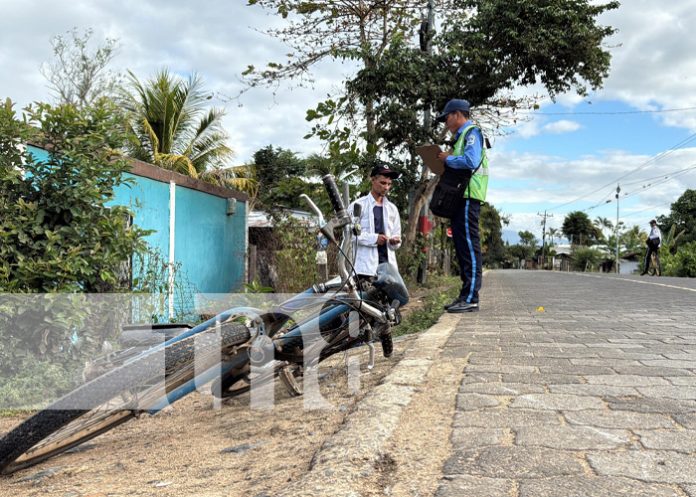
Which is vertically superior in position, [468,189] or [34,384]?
[468,189]

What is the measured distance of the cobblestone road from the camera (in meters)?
1.95

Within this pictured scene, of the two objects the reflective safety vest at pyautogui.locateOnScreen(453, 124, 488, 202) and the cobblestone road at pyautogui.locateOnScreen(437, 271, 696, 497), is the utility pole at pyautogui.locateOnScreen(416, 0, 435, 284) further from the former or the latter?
the cobblestone road at pyautogui.locateOnScreen(437, 271, 696, 497)

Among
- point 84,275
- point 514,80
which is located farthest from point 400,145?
point 84,275

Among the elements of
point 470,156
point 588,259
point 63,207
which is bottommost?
point 588,259

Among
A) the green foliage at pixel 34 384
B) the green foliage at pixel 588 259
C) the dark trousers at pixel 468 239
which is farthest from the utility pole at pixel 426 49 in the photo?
the green foliage at pixel 588 259

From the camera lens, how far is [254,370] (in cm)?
329

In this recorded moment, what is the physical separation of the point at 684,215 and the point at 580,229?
4440 centimetres

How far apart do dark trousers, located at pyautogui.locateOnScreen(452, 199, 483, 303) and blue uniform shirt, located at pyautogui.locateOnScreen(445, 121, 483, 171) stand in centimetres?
41

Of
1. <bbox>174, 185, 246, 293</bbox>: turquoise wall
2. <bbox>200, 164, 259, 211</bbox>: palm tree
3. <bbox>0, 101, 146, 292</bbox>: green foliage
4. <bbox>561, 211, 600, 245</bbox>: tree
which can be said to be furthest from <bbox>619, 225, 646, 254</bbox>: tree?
<bbox>0, 101, 146, 292</bbox>: green foliage

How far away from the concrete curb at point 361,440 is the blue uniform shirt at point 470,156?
243 centimetres

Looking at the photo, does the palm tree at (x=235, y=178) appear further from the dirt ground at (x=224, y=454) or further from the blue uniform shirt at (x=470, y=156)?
the dirt ground at (x=224, y=454)

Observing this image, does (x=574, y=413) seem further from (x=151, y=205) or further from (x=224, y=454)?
(x=151, y=205)

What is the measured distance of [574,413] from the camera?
2666mm

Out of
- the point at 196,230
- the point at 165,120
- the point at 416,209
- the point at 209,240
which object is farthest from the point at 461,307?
the point at 165,120
